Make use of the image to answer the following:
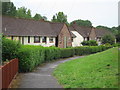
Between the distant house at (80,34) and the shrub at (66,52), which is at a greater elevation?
the distant house at (80,34)

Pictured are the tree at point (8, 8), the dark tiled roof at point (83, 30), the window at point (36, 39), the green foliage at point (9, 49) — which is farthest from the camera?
the tree at point (8, 8)

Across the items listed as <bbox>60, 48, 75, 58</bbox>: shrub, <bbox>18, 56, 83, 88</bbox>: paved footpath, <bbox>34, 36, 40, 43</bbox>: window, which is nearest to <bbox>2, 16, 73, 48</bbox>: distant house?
<bbox>34, 36, 40, 43</bbox>: window

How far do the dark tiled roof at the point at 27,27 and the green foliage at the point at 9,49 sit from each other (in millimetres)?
17950

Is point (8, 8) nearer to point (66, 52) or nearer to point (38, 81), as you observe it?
point (66, 52)

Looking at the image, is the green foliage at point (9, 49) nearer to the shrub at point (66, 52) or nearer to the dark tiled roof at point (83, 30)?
the shrub at point (66, 52)

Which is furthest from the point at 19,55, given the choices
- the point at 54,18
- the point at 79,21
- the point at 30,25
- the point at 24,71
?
the point at 79,21

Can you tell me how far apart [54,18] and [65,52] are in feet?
175

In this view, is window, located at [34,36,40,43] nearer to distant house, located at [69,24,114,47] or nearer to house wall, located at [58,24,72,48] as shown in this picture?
house wall, located at [58,24,72,48]

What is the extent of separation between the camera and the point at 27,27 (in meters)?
43.7

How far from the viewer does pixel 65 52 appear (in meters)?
37.5

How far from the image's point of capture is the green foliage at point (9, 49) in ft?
60.5

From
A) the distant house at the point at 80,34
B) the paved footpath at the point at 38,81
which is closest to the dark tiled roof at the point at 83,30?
the distant house at the point at 80,34

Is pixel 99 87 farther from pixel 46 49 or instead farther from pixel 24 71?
pixel 46 49

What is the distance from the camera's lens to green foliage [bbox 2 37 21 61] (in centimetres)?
1845
